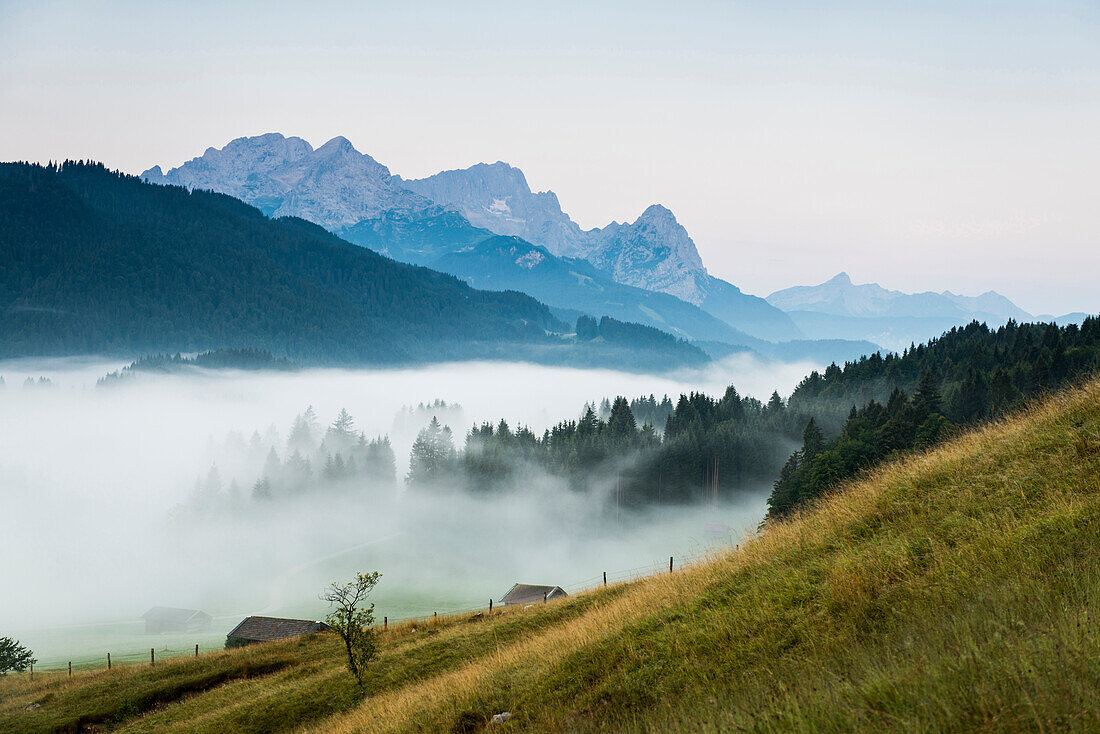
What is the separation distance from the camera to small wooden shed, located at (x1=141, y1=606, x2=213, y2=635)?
11519cm

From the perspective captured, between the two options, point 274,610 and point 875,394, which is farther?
point 875,394

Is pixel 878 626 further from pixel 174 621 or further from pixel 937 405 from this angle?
pixel 174 621

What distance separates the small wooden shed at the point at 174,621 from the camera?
4535 inches

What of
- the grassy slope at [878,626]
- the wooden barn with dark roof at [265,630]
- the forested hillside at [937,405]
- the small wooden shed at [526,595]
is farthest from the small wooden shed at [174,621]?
the grassy slope at [878,626]

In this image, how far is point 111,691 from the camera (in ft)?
120

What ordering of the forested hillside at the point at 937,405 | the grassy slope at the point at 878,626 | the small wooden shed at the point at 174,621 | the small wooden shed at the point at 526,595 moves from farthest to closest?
the small wooden shed at the point at 174,621 → the small wooden shed at the point at 526,595 → the forested hillside at the point at 937,405 → the grassy slope at the point at 878,626

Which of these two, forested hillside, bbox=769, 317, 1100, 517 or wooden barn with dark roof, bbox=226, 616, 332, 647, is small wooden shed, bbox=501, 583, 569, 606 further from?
forested hillside, bbox=769, 317, 1100, 517

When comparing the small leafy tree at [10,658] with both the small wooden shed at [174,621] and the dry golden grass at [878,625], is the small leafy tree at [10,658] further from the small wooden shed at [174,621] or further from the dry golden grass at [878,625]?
the dry golden grass at [878,625]

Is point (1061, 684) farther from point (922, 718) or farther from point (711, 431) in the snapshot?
point (711, 431)

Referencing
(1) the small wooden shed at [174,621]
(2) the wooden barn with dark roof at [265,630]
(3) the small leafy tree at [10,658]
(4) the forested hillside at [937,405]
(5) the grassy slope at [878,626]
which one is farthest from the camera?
(1) the small wooden shed at [174,621]

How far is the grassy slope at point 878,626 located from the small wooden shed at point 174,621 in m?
125

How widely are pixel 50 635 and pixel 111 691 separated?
395 ft

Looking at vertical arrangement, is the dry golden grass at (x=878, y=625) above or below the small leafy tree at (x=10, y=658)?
above

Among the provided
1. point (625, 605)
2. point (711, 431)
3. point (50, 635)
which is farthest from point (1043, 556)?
point (50, 635)
